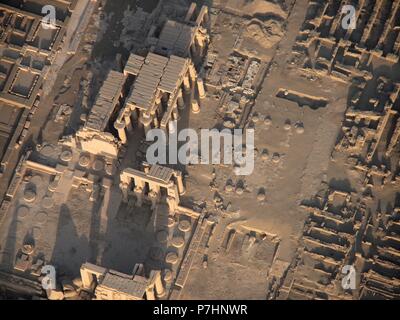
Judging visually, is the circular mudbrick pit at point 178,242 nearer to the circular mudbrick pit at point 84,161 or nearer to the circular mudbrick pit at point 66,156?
the circular mudbrick pit at point 84,161

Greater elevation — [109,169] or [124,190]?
[109,169]

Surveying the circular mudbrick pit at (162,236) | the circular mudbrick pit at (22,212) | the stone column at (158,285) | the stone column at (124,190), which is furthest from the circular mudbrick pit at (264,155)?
the circular mudbrick pit at (22,212)

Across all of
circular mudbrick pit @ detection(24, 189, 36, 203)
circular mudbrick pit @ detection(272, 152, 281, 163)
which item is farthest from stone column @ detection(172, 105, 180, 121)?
circular mudbrick pit @ detection(24, 189, 36, 203)

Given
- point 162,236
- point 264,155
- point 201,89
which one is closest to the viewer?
point 162,236

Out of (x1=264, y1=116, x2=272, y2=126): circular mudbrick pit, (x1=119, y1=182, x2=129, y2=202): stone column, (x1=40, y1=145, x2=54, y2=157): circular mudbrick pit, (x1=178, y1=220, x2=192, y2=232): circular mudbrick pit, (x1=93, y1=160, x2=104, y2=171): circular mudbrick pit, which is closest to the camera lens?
(x1=178, y1=220, x2=192, y2=232): circular mudbrick pit

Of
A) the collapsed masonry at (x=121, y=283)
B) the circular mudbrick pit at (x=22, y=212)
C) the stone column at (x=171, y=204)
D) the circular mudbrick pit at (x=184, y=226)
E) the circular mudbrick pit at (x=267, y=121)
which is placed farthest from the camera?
the circular mudbrick pit at (x=267, y=121)

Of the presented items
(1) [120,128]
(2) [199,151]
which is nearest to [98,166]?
(1) [120,128]

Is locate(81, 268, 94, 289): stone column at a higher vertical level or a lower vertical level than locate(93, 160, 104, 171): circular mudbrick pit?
lower

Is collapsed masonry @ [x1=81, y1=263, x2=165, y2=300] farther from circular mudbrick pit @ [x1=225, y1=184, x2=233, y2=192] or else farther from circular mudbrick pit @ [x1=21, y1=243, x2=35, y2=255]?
circular mudbrick pit @ [x1=225, y1=184, x2=233, y2=192]

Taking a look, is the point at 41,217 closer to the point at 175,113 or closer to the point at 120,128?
the point at 120,128

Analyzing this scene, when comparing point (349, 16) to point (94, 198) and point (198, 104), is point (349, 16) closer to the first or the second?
point (198, 104)

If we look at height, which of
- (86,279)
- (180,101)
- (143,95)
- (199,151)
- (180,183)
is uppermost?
(180,101)

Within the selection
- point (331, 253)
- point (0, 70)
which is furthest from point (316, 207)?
point (0, 70)

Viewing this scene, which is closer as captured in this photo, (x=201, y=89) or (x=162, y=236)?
(x=162, y=236)
